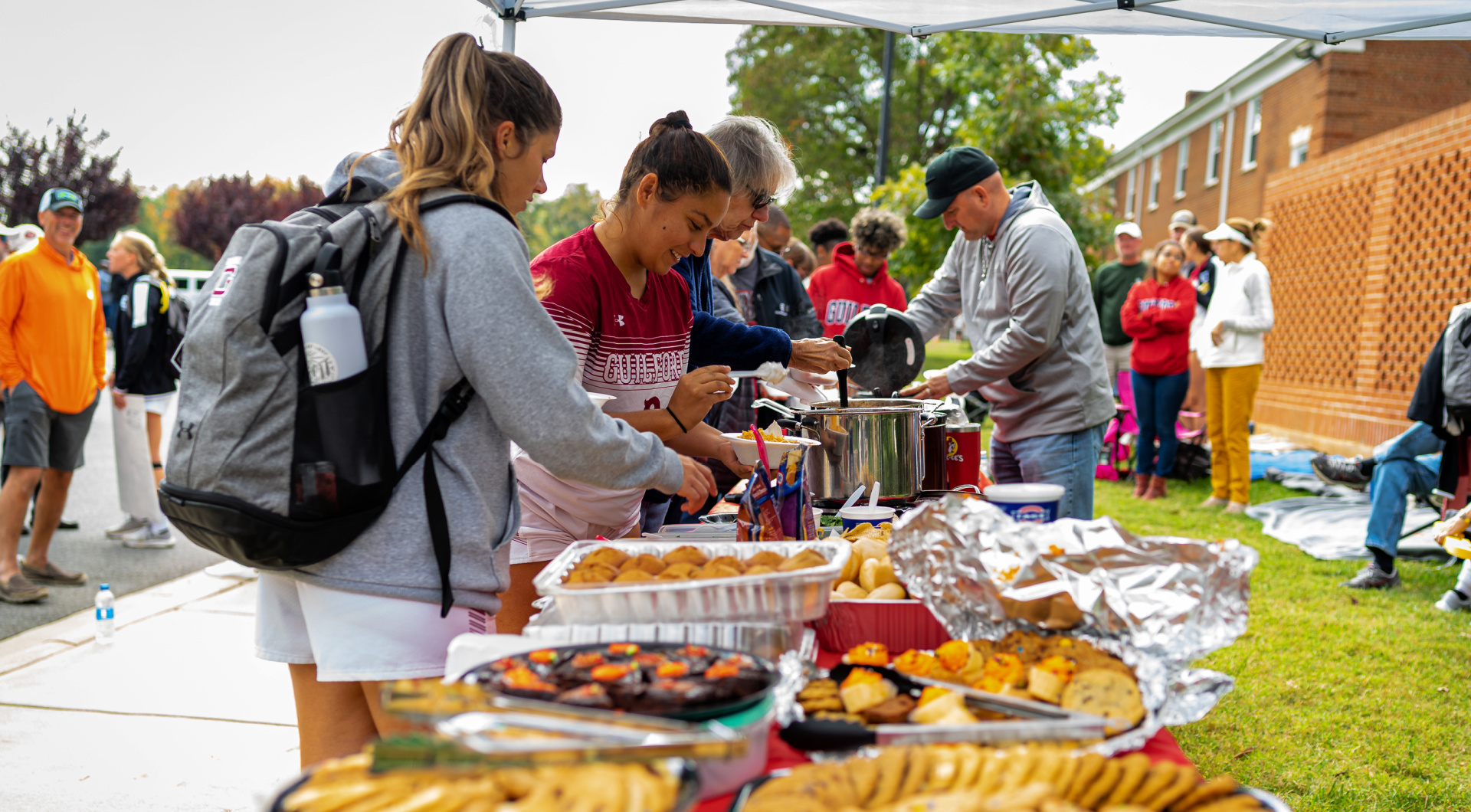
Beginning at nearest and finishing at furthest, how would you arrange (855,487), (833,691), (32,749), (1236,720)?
(833,691) < (855,487) < (32,749) < (1236,720)

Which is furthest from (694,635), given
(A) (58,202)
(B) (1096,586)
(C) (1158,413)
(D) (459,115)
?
(C) (1158,413)

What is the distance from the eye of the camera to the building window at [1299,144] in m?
16.1

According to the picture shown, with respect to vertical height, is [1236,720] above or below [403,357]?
below

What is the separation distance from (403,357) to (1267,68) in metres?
21.2

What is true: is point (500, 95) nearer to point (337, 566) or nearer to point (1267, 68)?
Answer: point (337, 566)

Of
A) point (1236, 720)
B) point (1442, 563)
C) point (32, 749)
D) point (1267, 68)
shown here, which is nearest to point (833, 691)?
point (1236, 720)

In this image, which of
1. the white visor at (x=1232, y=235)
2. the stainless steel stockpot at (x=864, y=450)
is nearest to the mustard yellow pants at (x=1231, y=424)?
the white visor at (x=1232, y=235)

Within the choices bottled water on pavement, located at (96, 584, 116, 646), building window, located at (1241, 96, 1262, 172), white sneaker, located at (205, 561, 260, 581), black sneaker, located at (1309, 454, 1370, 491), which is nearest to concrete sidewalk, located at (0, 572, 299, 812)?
bottled water on pavement, located at (96, 584, 116, 646)

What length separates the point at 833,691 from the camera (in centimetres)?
134

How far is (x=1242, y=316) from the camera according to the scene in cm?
768

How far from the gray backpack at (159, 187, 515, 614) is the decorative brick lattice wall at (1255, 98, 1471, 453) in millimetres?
10411

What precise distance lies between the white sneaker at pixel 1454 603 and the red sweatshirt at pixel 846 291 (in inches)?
133

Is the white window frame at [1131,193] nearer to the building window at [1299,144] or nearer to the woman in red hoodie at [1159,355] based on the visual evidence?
the building window at [1299,144]

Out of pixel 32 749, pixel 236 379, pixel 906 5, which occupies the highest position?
pixel 906 5
